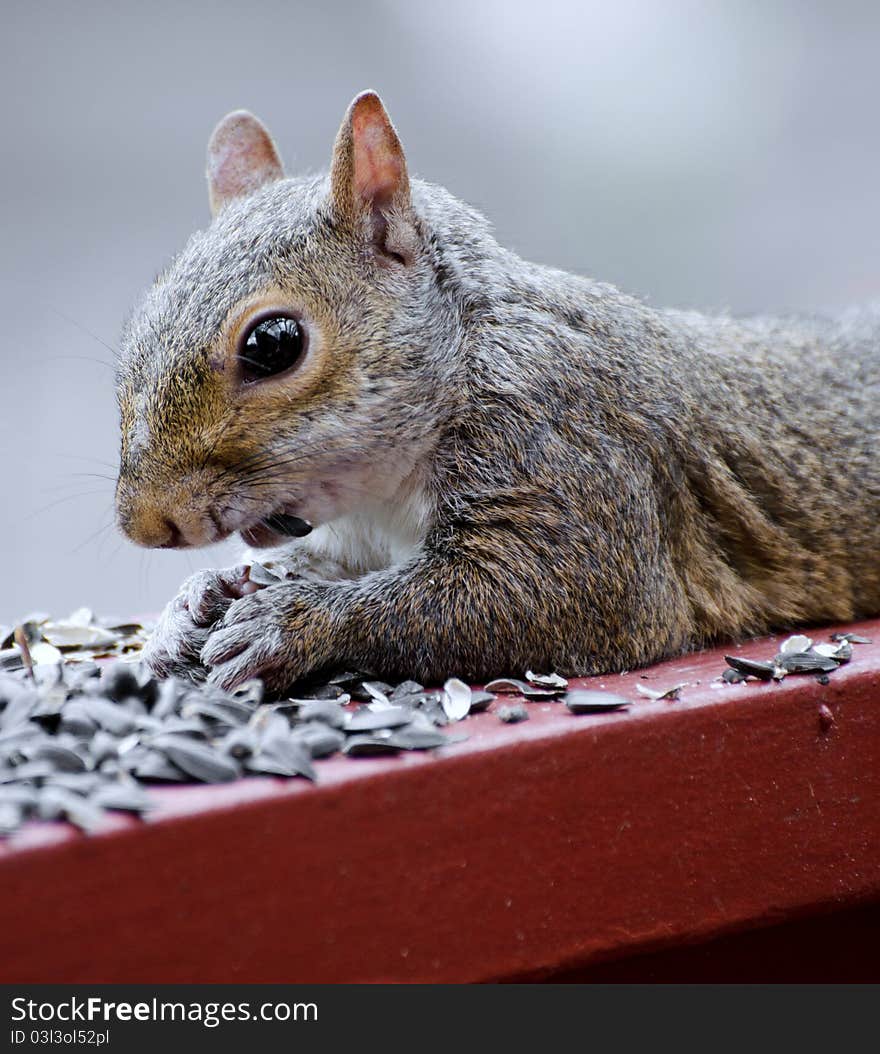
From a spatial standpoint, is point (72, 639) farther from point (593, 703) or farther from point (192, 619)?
point (593, 703)

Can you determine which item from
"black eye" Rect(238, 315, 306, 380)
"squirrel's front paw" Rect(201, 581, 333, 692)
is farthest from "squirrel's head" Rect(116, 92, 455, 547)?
"squirrel's front paw" Rect(201, 581, 333, 692)

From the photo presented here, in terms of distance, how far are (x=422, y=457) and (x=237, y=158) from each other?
2.84ft

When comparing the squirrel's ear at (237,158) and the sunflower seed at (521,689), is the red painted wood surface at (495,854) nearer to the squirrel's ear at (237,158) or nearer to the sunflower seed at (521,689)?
the sunflower seed at (521,689)

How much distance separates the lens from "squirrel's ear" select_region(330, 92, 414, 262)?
1782 mm

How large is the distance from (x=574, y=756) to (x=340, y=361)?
0.73 meters

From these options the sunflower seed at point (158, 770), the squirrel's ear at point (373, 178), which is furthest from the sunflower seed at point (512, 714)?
the squirrel's ear at point (373, 178)

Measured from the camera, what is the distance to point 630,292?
7.77 feet

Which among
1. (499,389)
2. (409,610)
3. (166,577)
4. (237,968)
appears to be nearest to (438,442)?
(499,389)

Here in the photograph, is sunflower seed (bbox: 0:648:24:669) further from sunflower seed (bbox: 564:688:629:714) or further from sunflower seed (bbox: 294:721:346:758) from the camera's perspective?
sunflower seed (bbox: 564:688:629:714)

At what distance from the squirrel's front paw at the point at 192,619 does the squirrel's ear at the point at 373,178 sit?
62cm

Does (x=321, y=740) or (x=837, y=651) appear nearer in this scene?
(x=321, y=740)

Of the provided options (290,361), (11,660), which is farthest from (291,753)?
(11,660)

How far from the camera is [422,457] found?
6.08 ft

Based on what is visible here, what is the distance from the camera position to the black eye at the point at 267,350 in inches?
67.1
